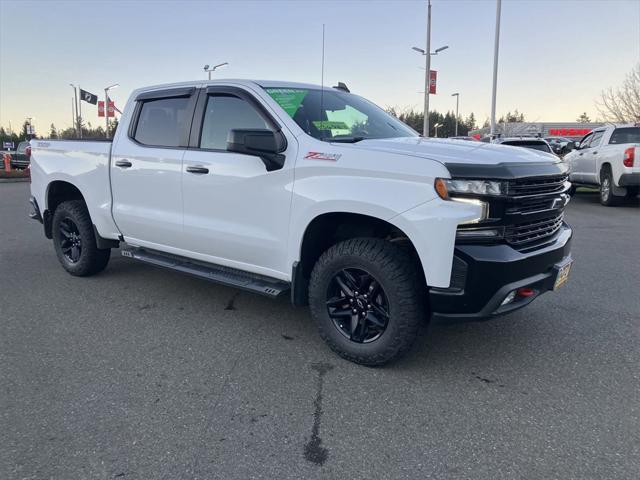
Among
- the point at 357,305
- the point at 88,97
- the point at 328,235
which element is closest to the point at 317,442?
the point at 357,305

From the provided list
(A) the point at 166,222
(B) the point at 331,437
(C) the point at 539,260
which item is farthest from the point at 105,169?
(C) the point at 539,260

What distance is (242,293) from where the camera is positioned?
5.32 m

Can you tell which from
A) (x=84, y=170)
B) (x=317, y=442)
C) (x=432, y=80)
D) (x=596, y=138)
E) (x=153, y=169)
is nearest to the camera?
(x=317, y=442)

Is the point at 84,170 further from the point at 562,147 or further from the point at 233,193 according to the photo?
the point at 562,147

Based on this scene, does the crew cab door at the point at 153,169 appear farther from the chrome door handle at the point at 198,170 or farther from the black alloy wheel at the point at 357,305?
the black alloy wheel at the point at 357,305

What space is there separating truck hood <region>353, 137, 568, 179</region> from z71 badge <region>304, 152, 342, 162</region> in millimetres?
168

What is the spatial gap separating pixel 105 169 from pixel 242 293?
1.81m

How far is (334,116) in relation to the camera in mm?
4203

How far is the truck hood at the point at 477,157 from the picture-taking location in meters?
3.05

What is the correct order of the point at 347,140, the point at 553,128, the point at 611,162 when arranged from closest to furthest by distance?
1. the point at 347,140
2. the point at 611,162
3. the point at 553,128

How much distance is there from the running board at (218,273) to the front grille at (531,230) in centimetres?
163

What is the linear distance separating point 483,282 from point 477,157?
775 millimetres

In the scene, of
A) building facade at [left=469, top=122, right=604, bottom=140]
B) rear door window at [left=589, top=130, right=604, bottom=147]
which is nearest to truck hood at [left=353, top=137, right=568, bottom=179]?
rear door window at [left=589, top=130, right=604, bottom=147]

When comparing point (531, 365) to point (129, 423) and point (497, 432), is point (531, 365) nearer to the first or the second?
point (497, 432)
